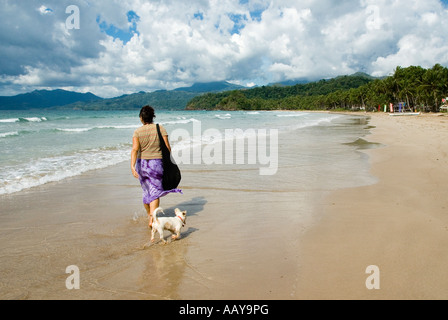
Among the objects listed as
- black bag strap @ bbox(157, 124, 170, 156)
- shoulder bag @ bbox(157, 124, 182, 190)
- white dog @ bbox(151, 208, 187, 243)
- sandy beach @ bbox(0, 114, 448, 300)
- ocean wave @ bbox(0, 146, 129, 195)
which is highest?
black bag strap @ bbox(157, 124, 170, 156)

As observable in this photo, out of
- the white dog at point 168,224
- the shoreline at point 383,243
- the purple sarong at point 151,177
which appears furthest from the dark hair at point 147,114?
the shoreline at point 383,243

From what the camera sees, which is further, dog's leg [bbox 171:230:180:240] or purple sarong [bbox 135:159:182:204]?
purple sarong [bbox 135:159:182:204]

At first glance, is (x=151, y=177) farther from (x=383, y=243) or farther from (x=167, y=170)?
(x=383, y=243)

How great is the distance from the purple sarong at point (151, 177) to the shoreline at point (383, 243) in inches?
94.9

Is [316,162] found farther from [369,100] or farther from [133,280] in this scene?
[369,100]

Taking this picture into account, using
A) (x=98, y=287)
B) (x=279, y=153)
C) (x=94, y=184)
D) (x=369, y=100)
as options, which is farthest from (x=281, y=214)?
(x=369, y=100)

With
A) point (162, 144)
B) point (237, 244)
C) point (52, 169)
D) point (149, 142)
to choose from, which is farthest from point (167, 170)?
point (52, 169)

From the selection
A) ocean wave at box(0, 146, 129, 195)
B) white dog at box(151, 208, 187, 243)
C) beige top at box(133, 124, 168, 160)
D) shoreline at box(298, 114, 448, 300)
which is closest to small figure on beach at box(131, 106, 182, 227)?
beige top at box(133, 124, 168, 160)

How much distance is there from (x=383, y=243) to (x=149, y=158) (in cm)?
358

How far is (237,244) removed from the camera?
4.07 metres

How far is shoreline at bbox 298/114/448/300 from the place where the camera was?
291cm

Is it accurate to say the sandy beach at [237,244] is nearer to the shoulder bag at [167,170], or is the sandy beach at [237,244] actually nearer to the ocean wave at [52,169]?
the shoulder bag at [167,170]

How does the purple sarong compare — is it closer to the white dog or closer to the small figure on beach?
the small figure on beach

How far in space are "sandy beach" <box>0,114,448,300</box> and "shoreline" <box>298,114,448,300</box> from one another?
14 mm
